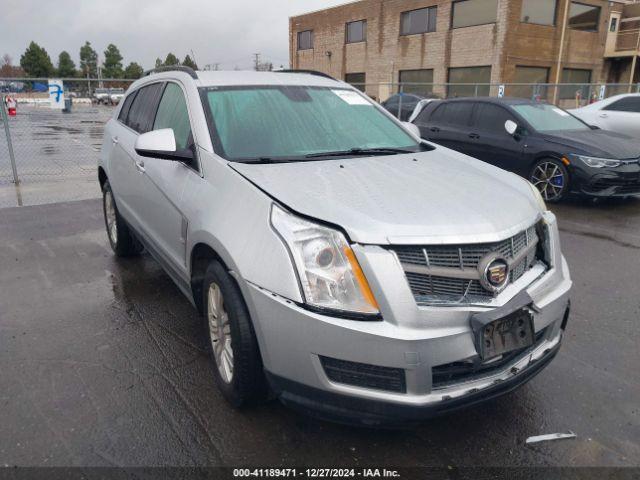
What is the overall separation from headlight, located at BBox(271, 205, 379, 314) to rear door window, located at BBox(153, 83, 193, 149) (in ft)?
4.43

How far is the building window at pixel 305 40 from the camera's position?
127ft

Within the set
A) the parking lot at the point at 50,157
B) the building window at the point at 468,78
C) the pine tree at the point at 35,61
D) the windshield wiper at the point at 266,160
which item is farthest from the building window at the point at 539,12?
the pine tree at the point at 35,61

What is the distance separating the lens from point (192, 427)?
2629mm

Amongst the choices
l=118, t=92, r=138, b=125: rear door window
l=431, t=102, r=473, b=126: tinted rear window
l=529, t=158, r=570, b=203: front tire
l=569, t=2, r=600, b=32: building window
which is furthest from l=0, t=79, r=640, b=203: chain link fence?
l=569, t=2, r=600, b=32: building window

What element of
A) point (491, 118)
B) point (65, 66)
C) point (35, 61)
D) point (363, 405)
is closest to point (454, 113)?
point (491, 118)

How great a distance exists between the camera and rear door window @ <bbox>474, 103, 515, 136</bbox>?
8.64 m

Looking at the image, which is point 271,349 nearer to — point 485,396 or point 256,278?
point 256,278

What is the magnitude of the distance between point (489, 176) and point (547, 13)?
28.2 metres

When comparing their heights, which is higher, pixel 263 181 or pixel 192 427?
pixel 263 181

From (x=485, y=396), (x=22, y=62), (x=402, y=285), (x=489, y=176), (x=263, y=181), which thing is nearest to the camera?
(x=402, y=285)

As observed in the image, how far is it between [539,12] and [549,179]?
22533 mm

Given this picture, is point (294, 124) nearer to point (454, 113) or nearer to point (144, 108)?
point (144, 108)

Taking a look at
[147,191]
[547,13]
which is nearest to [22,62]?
[547,13]

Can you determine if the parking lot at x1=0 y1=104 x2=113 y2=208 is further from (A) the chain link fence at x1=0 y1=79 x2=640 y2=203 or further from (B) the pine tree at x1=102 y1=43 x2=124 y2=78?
(B) the pine tree at x1=102 y1=43 x2=124 y2=78
